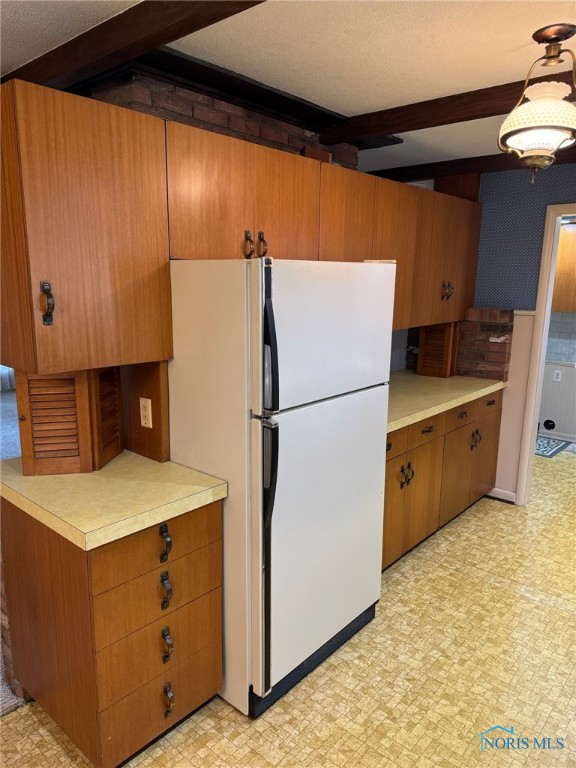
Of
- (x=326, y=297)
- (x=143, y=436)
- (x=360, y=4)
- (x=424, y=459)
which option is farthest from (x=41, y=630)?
(x=360, y=4)

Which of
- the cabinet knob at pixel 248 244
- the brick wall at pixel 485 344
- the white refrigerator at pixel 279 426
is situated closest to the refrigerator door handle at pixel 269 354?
the white refrigerator at pixel 279 426

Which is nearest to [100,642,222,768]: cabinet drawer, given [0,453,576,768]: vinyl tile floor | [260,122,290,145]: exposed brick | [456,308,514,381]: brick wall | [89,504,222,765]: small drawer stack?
[89,504,222,765]: small drawer stack

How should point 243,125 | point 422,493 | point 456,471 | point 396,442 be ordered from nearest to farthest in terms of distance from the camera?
point 243,125
point 396,442
point 422,493
point 456,471

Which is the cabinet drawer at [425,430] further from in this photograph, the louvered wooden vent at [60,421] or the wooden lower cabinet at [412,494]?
the louvered wooden vent at [60,421]

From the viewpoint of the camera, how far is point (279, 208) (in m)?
2.26

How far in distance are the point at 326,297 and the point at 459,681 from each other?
1681 mm

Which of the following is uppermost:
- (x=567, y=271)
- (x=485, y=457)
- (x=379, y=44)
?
(x=379, y=44)

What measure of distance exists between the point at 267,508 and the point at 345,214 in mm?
1510

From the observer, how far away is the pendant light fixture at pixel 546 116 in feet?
5.73

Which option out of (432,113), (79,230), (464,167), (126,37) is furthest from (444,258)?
(79,230)

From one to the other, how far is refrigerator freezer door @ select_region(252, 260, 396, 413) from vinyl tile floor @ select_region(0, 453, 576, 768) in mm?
1203

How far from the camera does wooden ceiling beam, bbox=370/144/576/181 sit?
3.35m

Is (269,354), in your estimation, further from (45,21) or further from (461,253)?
(461,253)

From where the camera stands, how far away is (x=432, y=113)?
2.48 m
